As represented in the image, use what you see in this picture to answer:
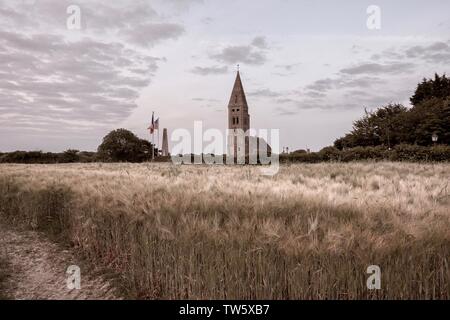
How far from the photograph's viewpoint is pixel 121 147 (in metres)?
63.4

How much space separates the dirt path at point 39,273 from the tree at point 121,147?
57.6m

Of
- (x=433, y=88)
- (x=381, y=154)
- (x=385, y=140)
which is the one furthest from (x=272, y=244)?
(x=433, y=88)

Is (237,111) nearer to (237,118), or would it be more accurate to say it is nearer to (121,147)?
(237,118)

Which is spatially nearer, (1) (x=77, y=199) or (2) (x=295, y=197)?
(2) (x=295, y=197)

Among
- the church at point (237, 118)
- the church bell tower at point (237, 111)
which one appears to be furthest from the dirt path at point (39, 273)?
the church bell tower at point (237, 111)

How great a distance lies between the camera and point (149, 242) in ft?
14.8

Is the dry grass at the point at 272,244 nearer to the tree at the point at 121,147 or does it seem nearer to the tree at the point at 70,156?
the tree at the point at 70,156

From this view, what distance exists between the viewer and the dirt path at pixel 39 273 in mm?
4734

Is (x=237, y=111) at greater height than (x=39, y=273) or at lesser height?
greater

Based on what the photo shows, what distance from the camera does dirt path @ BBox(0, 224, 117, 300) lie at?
15.5ft

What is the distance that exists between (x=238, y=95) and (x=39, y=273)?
79944 mm
